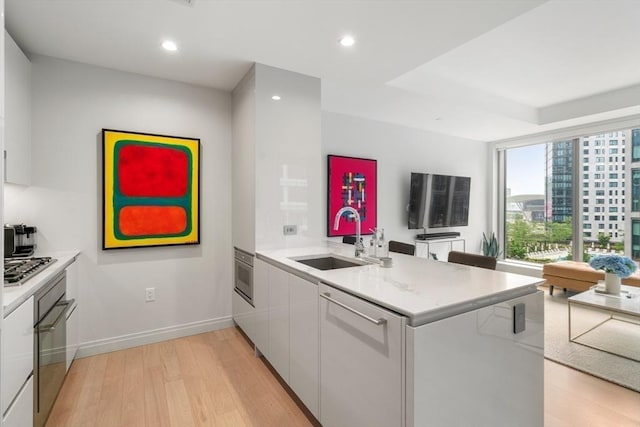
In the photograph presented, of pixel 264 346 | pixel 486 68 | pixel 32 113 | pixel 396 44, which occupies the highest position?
pixel 486 68

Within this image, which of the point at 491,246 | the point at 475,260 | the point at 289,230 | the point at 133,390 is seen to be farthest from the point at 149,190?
the point at 491,246

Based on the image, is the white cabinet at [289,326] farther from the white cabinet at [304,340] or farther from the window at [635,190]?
the window at [635,190]

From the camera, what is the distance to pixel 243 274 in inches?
111

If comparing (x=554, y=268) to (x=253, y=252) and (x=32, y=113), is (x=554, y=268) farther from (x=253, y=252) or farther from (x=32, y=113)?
(x=32, y=113)

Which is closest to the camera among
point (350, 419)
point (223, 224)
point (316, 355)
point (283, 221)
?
point (350, 419)

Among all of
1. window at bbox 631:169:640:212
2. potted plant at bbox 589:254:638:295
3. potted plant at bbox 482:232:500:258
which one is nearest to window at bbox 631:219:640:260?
window at bbox 631:169:640:212

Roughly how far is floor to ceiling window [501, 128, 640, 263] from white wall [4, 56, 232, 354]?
518cm

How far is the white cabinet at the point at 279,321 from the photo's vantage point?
1953mm

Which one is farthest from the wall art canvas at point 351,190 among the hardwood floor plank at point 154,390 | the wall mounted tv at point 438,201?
the hardwood floor plank at point 154,390

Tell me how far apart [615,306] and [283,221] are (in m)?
2.82

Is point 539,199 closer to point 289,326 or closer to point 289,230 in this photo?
point 289,230

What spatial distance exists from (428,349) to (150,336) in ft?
8.64

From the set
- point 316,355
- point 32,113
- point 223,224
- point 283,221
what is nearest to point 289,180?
point 283,221

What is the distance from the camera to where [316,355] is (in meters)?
1.60
